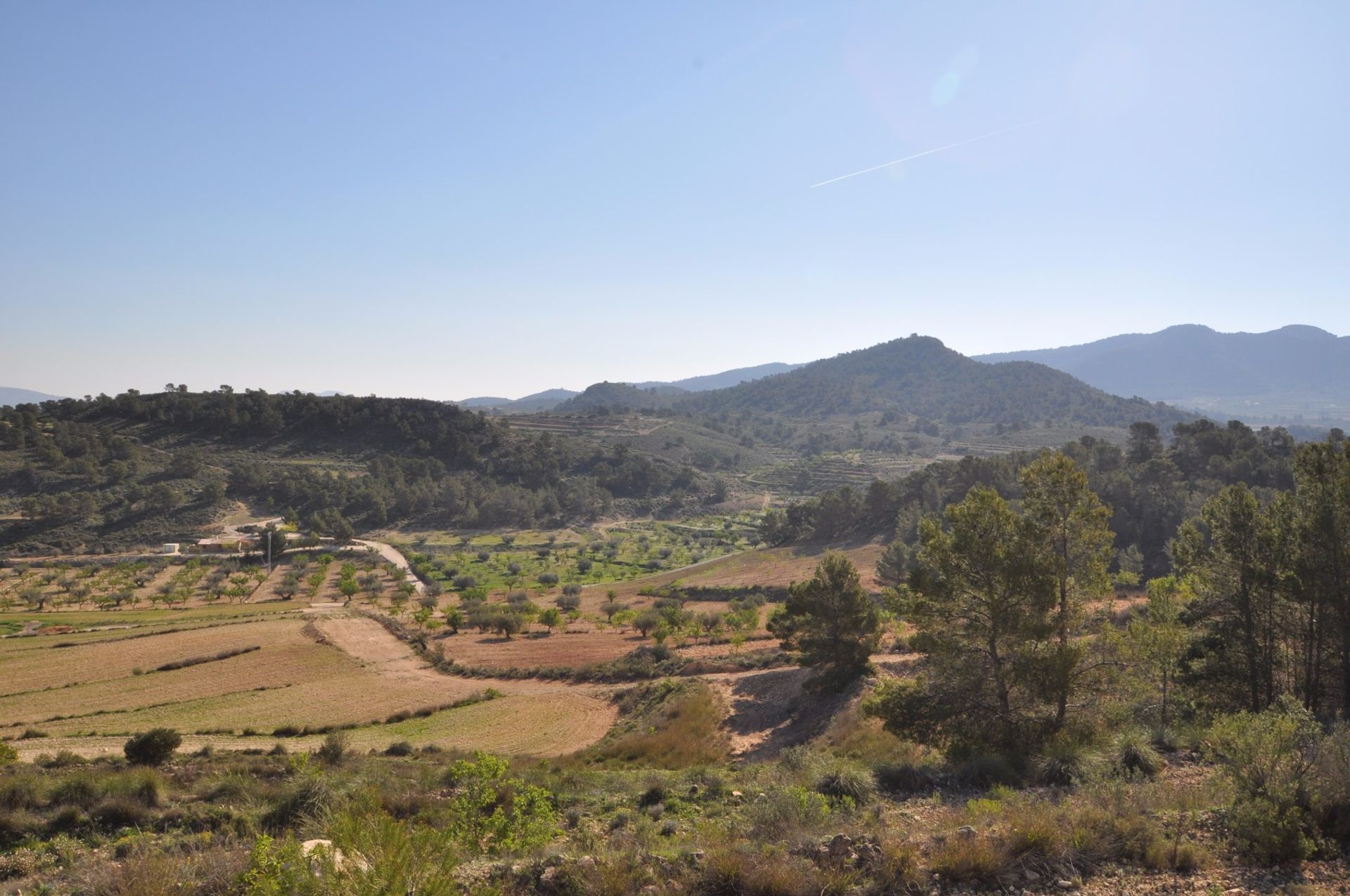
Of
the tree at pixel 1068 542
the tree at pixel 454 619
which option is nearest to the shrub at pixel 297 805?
the tree at pixel 1068 542

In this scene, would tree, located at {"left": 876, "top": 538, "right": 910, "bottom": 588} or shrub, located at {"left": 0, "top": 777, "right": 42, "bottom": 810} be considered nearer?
shrub, located at {"left": 0, "top": 777, "right": 42, "bottom": 810}

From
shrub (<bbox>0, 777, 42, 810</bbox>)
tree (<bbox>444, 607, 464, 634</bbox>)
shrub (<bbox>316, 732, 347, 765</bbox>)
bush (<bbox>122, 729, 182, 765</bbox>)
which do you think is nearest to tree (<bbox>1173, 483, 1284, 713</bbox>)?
shrub (<bbox>316, 732, 347, 765</bbox>)

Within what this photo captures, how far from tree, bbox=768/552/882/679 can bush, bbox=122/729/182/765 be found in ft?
60.8

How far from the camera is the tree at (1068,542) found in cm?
1300

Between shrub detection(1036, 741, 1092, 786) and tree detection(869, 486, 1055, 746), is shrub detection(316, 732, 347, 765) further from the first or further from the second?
shrub detection(1036, 741, 1092, 786)

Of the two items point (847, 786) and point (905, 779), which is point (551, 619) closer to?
point (905, 779)

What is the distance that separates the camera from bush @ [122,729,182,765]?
15.8 metres

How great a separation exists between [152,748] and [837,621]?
19.7 metres

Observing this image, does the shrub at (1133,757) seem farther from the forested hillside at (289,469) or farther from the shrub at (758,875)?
the forested hillside at (289,469)

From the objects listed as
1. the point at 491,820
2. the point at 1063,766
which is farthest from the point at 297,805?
the point at 1063,766

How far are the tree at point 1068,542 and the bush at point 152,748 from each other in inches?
782

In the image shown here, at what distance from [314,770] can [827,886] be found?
10.5m

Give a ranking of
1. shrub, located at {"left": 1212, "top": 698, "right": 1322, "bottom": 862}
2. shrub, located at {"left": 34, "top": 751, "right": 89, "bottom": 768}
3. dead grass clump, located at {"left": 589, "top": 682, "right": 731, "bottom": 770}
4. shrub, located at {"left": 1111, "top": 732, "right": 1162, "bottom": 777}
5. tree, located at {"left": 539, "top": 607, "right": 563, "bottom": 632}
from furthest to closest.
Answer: tree, located at {"left": 539, "top": 607, "right": 563, "bottom": 632} → dead grass clump, located at {"left": 589, "top": 682, "right": 731, "bottom": 770} → shrub, located at {"left": 34, "top": 751, "right": 89, "bottom": 768} → shrub, located at {"left": 1111, "top": 732, "right": 1162, "bottom": 777} → shrub, located at {"left": 1212, "top": 698, "right": 1322, "bottom": 862}

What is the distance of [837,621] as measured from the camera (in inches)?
934
